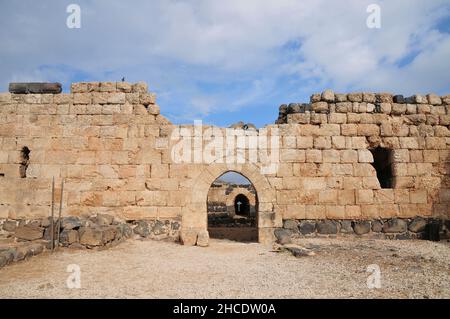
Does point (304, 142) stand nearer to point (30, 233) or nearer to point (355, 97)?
point (355, 97)

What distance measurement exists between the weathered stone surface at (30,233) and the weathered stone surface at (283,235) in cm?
512

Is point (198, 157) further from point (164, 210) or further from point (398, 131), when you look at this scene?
point (398, 131)

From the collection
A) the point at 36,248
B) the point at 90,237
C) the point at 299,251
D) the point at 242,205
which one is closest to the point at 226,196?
the point at 242,205

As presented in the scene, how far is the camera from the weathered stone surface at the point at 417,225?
8.48m

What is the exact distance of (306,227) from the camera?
8367mm

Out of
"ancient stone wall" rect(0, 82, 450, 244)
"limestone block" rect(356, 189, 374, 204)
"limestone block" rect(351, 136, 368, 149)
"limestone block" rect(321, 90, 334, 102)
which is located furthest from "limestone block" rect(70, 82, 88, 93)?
"limestone block" rect(356, 189, 374, 204)

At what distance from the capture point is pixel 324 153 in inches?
342

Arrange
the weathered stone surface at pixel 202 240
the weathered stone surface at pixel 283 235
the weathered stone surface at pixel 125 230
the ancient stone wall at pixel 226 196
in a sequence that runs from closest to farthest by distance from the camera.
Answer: the weathered stone surface at pixel 202 240 < the weathered stone surface at pixel 283 235 < the weathered stone surface at pixel 125 230 < the ancient stone wall at pixel 226 196

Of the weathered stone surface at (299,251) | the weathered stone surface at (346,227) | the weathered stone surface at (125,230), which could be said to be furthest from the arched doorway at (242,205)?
the weathered stone surface at (299,251)

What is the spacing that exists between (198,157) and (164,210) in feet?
5.04

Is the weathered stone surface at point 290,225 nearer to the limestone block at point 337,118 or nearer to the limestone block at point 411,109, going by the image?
the limestone block at point 337,118

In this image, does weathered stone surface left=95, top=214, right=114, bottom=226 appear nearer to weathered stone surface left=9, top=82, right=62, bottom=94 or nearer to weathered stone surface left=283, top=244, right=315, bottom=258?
weathered stone surface left=9, top=82, right=62, bottom=94
